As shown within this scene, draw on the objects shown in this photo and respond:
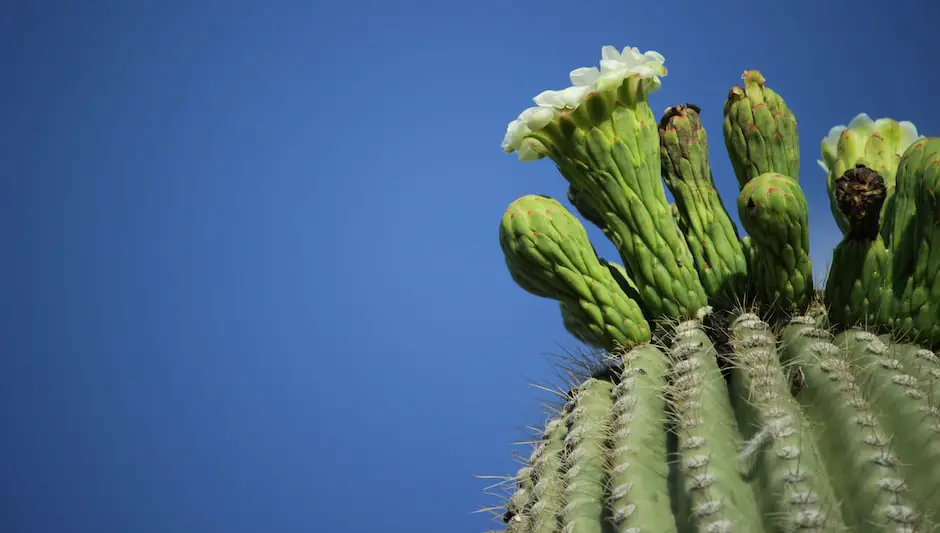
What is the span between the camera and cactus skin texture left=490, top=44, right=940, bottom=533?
70 cm

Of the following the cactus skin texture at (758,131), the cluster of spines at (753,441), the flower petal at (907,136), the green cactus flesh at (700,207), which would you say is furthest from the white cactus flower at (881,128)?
the cluster of spines at (753,441)

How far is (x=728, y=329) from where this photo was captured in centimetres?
89

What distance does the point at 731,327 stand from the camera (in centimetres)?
89

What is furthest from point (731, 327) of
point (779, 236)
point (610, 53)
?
point (610, 53)

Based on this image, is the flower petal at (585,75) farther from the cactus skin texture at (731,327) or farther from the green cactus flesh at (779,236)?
the green cactus flesh at (779,236)

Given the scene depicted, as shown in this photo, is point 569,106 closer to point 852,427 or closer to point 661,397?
point 661,397

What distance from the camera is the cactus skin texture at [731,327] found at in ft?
2.31

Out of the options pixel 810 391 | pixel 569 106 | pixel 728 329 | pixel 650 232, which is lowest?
pixel 810 391

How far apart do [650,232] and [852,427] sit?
317 mm

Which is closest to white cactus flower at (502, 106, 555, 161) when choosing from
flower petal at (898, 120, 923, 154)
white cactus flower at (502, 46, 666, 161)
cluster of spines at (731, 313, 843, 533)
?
white cactus flower at (502, 46, 666, 161)

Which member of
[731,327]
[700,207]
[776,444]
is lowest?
[776,444]

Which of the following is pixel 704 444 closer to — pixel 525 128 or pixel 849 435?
pixel 849 435

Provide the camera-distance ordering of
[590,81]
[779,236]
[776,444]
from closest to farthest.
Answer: [776,444], [779,236], [590,81]

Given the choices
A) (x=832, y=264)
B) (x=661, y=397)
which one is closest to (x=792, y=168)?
(x=832, y=264)
